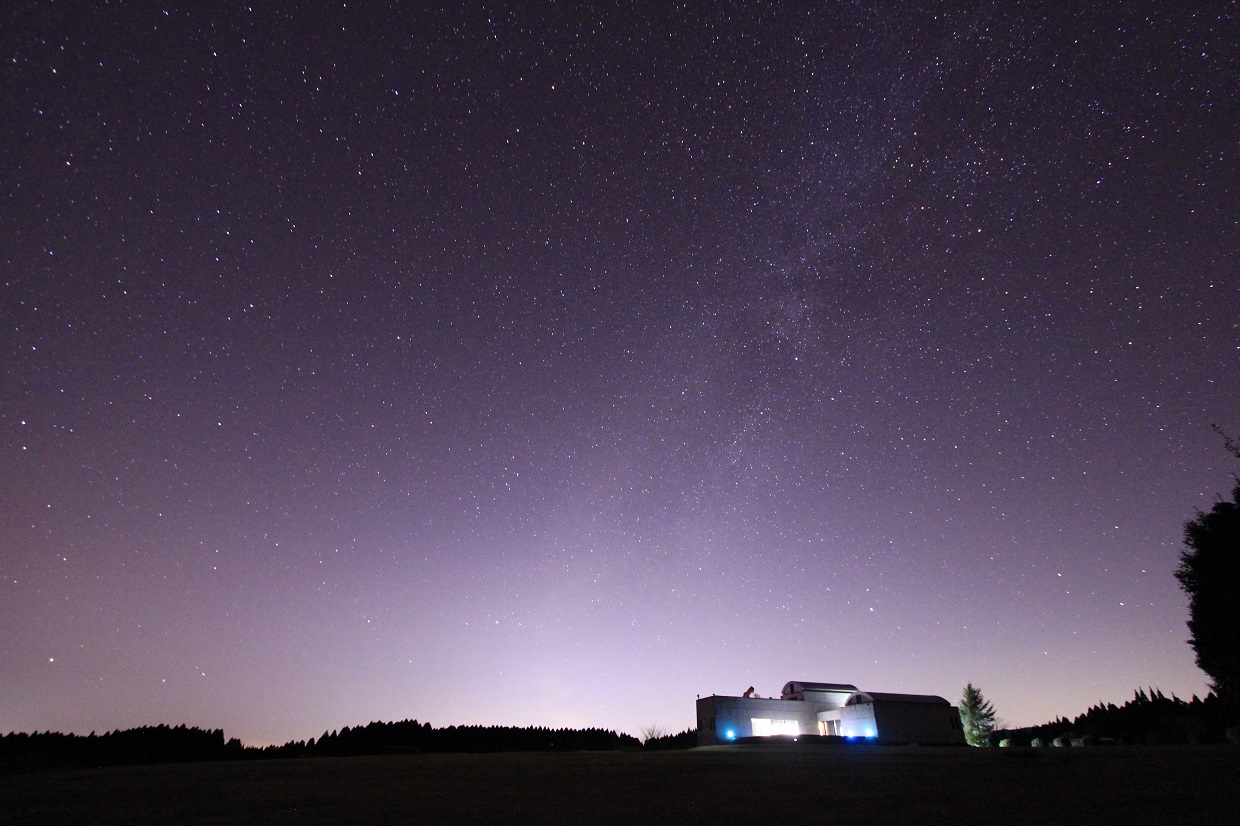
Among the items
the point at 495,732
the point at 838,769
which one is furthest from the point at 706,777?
the point at 495,732

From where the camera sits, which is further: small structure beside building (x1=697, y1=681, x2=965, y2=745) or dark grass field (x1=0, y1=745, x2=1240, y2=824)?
small structure beside building (x1=697, y1=681, x2=965, y2=745)

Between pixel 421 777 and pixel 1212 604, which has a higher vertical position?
pixel 1212 604

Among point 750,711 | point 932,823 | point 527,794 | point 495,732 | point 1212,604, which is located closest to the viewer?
point 932,823

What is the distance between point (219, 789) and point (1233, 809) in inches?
708

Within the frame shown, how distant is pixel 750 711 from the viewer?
1501 inches

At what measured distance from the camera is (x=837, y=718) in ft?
130

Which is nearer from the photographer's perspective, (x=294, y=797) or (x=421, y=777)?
(x=294, y=797)

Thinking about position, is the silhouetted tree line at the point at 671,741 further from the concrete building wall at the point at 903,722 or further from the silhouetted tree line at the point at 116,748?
the silhouetted tree line at the point at 116,748

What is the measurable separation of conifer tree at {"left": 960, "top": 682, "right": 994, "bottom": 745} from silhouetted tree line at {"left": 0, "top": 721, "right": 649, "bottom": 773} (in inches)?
1233

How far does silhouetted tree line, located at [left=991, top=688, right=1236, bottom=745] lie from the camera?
30.2 meters

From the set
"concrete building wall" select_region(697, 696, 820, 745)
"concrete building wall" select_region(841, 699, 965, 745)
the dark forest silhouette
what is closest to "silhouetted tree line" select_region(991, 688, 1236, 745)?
the dark forest silhouette

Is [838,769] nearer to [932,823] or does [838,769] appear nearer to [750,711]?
[932,823]

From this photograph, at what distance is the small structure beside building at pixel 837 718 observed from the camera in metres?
36.8

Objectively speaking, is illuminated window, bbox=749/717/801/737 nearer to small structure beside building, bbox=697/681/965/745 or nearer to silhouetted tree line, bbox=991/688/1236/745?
small structure beside building, bbox=697/681/965/745
